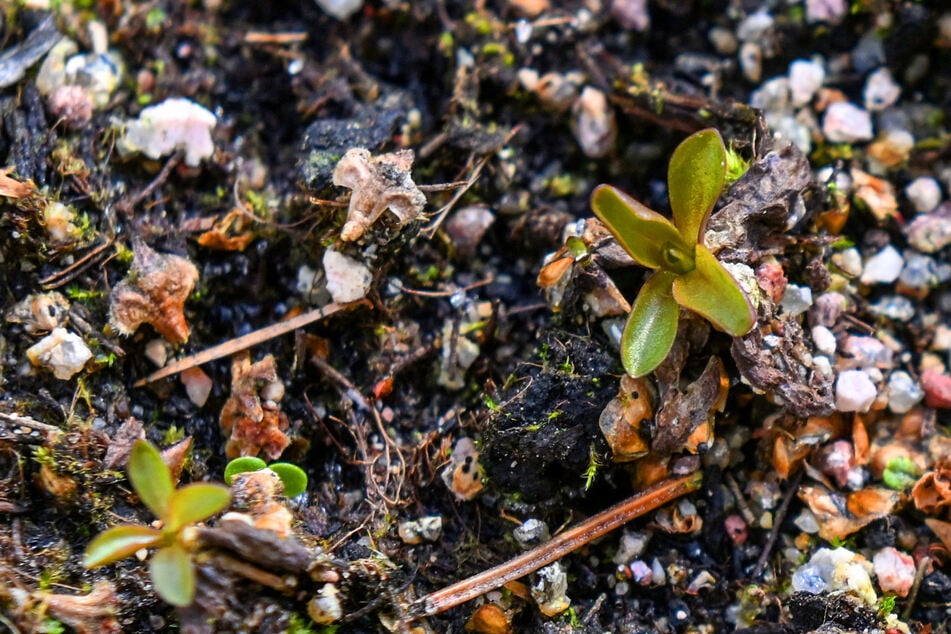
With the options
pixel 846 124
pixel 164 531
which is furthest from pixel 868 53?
pixel 164 531

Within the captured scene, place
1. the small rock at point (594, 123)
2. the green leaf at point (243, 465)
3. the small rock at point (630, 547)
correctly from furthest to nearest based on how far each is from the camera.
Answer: the small rock at point (594, 123), the small rock at point (630, 547), the green leaf at point (243, 465)

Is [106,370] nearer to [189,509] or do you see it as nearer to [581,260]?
A: [189,509]

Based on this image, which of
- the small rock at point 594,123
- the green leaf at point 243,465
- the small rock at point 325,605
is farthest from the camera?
the small rock at point 594,123

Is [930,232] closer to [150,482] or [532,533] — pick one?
[532,533]

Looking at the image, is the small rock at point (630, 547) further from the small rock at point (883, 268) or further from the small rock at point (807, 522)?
the small rock at point (883, 268)

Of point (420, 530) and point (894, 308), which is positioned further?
point (894, 308)

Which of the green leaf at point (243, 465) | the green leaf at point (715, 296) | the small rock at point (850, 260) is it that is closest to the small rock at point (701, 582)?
the green leaf at point (715, 296)

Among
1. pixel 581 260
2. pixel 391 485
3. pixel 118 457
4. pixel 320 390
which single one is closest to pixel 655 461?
pixel 581 260
